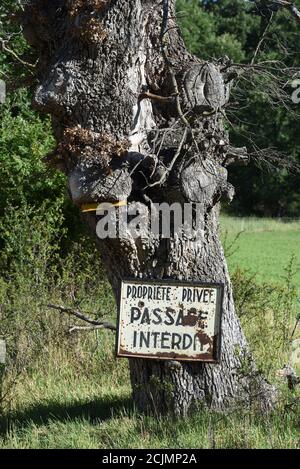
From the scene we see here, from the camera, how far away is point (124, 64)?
636 centimetres

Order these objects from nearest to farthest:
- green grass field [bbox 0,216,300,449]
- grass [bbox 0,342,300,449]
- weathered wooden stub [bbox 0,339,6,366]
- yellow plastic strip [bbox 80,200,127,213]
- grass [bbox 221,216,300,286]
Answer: grass [bbox 0,342,300,449], green grass field [bbox 0,216,300,449], yellow plastic strip [bbox 80,200,127,213], weathered wooden stub [bbox 0,339,6,366], grass [bbox 221,216,300,286]

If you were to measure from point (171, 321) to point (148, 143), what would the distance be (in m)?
1.36

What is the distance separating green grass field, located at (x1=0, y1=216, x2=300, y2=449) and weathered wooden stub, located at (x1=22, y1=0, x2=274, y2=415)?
29cm

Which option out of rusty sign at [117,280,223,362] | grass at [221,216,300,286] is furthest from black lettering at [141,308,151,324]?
grass at [221,216,300,286]

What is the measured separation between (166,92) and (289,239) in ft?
89.8

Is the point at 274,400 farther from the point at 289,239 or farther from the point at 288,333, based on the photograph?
the point at 289,239

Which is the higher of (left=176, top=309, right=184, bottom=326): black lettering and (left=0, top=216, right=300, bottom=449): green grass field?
(left=176, top=309, right=184, bottom=326): black lettering

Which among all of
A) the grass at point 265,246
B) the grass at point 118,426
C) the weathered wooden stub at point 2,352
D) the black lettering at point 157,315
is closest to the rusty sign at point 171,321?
the black lettering at point 157,315

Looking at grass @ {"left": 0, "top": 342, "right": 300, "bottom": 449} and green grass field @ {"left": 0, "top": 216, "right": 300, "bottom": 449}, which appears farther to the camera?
green grass field @ {"left": 0, "top": 216, "right": 300, "bottom": 449}

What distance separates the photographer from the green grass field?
5918 mm

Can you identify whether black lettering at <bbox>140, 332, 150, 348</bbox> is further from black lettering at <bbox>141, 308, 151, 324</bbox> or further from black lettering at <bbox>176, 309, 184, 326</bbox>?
black lettering at <bbox>176, 309, 184, 326</bbox>

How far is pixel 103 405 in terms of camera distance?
24.0 ft

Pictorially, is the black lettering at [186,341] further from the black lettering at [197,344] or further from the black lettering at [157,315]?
the black lettering at [157,315]

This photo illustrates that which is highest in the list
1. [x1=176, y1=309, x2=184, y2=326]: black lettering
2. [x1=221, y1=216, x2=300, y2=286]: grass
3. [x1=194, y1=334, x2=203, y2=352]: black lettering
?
[x1=176, y1=309, x2=184, y2=326]: black lettering
